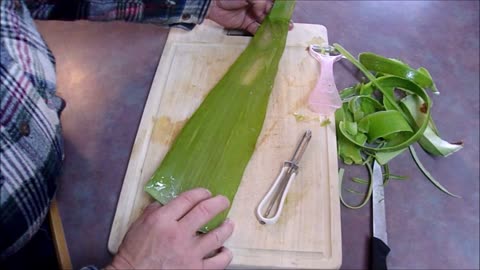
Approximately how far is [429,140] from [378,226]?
20 centimetres

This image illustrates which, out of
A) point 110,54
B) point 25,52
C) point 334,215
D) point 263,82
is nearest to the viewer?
point 25,52

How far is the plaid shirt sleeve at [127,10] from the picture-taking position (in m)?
0.65

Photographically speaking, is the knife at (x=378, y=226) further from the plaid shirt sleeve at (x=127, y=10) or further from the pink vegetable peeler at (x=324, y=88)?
the plaid shirt sleeve at (x=127, y=10)

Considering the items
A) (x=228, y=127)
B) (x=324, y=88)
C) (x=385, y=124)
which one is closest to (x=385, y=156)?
(x=385, y=124)

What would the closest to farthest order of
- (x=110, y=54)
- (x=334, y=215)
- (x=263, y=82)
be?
(x=334, y=215) → (x=263, y=82) → (x=110, y=54)

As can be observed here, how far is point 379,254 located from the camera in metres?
0.65

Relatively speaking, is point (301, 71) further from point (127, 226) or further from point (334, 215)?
point (127, 226)

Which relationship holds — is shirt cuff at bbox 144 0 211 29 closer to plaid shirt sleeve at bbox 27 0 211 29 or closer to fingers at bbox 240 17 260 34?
plaid shirt sleeve at bbox 27 0 211 29

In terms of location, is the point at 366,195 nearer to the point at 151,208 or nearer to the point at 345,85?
the point at 345,85

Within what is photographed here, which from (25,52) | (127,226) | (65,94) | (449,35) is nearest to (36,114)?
(25,52)

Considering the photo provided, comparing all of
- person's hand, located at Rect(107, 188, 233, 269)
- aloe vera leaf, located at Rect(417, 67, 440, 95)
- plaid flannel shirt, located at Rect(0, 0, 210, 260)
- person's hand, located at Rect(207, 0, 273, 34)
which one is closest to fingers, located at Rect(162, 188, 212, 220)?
person's hand, located at Rect(107, 188, 233, 269)

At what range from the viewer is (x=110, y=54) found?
936 mm

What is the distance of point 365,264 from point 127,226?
1.22 ft

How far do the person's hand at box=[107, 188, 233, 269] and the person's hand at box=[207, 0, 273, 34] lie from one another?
1.26 ft
